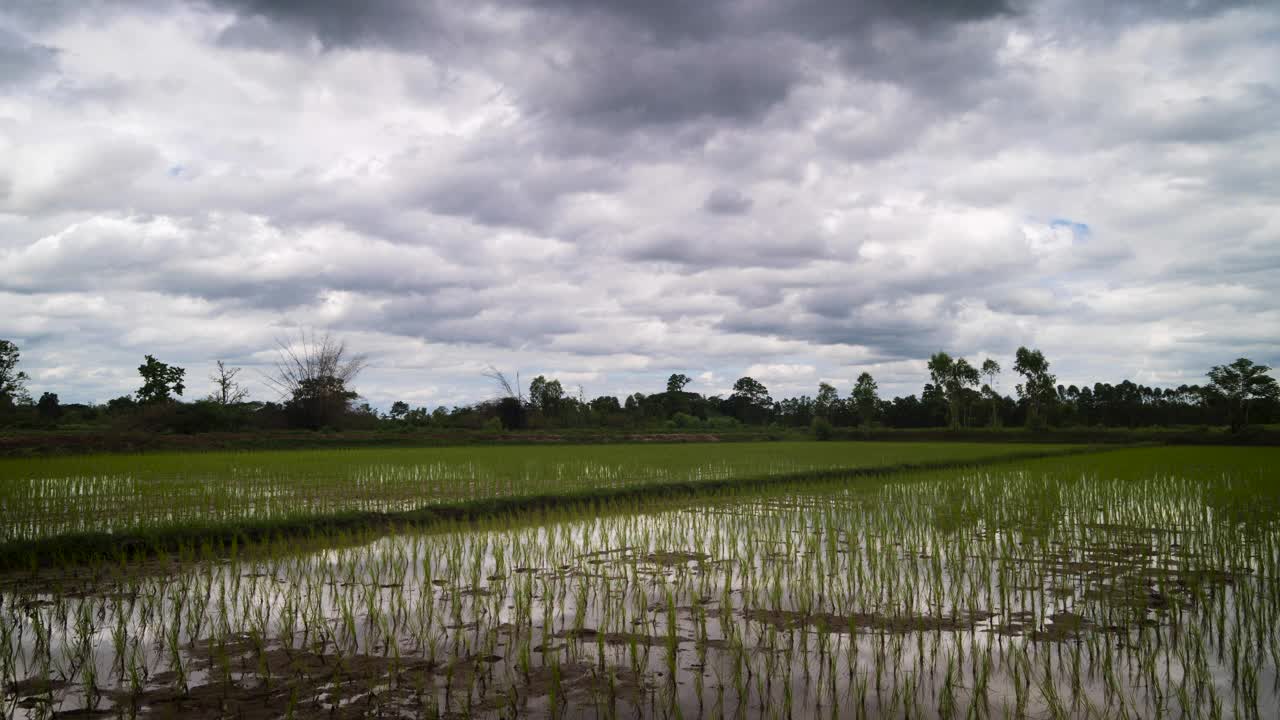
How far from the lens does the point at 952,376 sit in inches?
2340

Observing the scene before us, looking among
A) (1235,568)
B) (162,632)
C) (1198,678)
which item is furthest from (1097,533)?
(162,632)

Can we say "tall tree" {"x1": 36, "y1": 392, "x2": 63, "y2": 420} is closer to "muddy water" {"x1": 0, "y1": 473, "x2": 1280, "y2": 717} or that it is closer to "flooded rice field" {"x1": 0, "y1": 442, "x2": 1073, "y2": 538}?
"flooded rice field" {"x1": 0, "y1": 442, "x2": 1073, "y2": 538}

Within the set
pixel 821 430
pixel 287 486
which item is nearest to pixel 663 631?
pixel 287 486

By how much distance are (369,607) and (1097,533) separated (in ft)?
24.2

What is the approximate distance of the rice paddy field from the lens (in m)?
3.23

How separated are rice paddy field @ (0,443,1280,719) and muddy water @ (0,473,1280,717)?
0.02 meters

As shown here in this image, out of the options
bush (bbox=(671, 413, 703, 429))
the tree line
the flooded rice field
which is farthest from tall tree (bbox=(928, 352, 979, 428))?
the flooded rice field

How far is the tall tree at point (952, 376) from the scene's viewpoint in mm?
59438

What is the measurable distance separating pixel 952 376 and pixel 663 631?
61.5m

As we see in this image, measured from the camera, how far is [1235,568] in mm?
5812

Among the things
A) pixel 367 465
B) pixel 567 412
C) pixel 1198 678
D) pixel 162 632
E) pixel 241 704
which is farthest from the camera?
pixel 567 412

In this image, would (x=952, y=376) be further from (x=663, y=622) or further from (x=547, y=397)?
(x=663, y=622)

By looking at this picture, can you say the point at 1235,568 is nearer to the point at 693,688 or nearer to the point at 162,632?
the point at 693,688

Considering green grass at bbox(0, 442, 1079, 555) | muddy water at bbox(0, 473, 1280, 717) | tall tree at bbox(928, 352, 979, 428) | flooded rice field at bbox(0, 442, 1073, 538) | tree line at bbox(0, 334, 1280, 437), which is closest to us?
muddy water at bbox(0, 473, 1280, 717)
